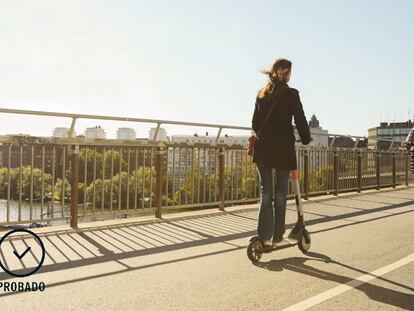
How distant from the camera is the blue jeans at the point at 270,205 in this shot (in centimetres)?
471

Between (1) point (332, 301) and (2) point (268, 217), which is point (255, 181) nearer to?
(2) point (268, 217)

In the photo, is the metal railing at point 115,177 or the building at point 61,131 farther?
the building at point 61,131

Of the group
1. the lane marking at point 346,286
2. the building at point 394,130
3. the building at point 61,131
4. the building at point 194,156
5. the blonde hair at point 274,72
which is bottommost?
the lane marking at point 346,286

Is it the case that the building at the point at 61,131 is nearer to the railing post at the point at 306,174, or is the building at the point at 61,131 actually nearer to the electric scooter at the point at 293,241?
the electric scooter at the point at 293,241

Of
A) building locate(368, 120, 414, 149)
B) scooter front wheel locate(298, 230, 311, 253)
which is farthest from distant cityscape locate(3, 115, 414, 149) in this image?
building locate(368, 120, 414, 149)

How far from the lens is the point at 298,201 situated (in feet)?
16.6

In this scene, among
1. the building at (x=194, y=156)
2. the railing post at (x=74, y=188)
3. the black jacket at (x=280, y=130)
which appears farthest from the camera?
the building at (x=194, y=156)

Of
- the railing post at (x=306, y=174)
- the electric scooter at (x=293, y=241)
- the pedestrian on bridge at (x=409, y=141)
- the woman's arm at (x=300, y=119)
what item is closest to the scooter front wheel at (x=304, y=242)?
the electric scooter at (x=293, y=241)

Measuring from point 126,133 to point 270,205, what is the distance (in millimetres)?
3548

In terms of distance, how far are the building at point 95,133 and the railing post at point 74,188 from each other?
1.00 feet

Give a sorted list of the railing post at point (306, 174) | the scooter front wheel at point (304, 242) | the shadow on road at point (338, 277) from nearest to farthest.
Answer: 1. the shadow on road at point (338, 277)
2. the scooter front wheel at point (304, 242)
3. the railing post at point (306, 174)

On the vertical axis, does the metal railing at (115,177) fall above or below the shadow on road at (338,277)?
above

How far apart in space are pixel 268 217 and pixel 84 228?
2945 mm

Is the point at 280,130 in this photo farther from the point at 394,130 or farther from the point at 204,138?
the point at 394,130
